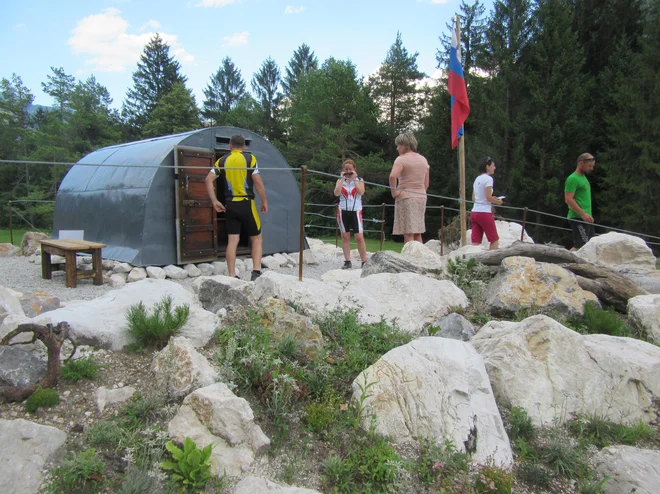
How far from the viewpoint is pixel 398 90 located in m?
30.7

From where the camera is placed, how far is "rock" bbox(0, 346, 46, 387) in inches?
102

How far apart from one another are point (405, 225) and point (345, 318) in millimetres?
3135

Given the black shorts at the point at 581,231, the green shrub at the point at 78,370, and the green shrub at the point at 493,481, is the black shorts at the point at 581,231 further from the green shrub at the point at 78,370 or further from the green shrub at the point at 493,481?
the green shrub at the point at 78,370

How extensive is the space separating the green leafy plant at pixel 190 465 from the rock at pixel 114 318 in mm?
1107

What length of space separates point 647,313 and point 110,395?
434 cm

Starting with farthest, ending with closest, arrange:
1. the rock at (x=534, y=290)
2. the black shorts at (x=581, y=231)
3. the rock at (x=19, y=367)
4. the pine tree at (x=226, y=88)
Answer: the pine tree at (x=226, y=88) < the black shorts at (x=581, y=231) < the rock at (x=534, y=290) < the rock at (x=19, y=367)

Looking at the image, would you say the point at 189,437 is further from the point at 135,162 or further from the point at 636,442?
the point at 135,162

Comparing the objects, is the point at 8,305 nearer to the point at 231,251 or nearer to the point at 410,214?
the point at 231,251

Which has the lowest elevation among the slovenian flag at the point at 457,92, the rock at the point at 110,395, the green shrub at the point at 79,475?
the green shrub at the point at 79,475

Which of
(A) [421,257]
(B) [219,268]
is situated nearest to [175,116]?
(B) [219,268]

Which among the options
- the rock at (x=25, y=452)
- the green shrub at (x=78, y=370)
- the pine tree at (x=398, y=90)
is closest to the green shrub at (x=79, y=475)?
the rock at (x=25, y=452)

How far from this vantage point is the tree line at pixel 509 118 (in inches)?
753

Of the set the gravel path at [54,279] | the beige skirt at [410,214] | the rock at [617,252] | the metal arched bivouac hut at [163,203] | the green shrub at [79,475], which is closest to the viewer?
the green shrub at [79,475]

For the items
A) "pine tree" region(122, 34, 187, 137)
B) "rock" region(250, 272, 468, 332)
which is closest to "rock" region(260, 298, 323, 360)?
"rock" region(250, 272, 468, 332)
